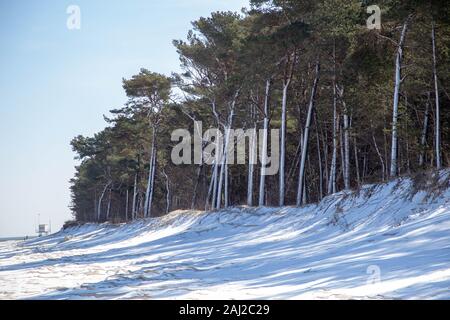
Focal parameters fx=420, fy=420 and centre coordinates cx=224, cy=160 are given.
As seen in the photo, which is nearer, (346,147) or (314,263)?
(314,263)

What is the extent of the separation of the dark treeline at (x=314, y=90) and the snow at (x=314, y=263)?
2.76 metres

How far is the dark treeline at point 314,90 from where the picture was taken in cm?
1606

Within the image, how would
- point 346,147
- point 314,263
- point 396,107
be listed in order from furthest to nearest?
point 346,147
point 396,107
point 314,263

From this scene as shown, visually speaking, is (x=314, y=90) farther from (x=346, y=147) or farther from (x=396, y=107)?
(x=396, y=107)

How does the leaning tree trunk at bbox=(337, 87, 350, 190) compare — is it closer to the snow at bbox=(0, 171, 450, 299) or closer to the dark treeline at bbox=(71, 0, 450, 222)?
the dark treeline at bbox=(71, 0, 450, 222)

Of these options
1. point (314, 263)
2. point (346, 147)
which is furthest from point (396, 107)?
point (314, 263)

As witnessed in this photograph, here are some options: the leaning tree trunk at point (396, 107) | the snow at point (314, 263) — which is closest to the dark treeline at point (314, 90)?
the leaning tree trunk at point (396, 107)

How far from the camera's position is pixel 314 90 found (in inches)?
818

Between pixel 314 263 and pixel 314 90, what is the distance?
13720mm

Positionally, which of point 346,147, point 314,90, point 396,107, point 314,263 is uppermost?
point 314,90

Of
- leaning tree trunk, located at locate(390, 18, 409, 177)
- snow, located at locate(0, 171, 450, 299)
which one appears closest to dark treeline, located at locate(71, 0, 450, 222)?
leaning tree trunk, located at locate(390, 18, 409, 177)

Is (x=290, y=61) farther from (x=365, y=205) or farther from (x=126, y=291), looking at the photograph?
(x=126, y=291)

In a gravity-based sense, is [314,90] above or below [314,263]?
above
